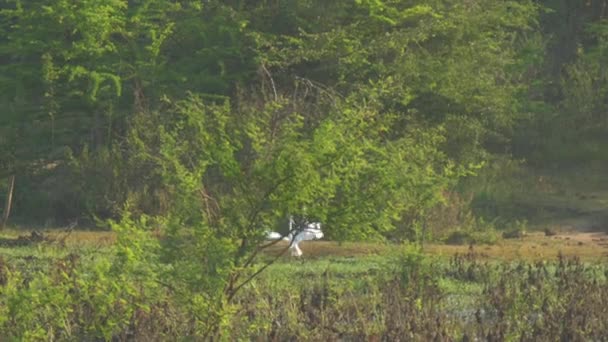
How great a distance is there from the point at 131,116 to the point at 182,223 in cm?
1556

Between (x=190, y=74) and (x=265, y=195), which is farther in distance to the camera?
(x=190, y=74)

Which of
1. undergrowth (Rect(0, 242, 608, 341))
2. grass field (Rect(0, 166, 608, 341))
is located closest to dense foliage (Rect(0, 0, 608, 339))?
grass field (Rect(0, 166, 608, 341))

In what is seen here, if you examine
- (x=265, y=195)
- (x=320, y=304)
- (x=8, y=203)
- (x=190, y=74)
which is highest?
(x=265, y=195)

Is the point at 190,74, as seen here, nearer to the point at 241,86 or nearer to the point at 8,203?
the point at 241,86

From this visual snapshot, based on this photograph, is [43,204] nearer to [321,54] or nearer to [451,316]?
[321,54]

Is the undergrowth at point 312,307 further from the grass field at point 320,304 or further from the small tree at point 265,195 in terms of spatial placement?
the small tree at point 265,195

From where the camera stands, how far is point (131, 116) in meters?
26.2

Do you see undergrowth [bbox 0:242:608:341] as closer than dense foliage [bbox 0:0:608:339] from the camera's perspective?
Yes

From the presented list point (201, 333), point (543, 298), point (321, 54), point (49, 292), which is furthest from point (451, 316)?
point (321, 54)

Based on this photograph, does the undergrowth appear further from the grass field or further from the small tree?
the small tree

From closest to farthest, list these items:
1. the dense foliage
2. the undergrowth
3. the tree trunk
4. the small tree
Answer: the small tree
the undergrowth
the tree trunk
the dense foliage

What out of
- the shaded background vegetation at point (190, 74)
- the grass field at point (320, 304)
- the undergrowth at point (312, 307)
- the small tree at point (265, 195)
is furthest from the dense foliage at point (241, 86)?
the small tree at point (265, 195)

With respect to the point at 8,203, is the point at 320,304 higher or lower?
higher

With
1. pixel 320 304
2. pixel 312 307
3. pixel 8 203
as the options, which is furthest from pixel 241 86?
pixel 312 307
